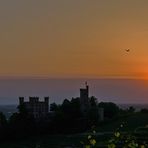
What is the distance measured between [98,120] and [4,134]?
1806cm

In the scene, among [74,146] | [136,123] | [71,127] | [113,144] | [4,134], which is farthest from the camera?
[136,123]

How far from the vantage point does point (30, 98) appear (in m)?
100

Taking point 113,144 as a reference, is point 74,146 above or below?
below

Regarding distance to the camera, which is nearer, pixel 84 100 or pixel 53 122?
pixel 53 122

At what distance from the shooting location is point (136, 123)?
3374 inches

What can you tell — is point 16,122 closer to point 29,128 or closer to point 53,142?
point 29,128

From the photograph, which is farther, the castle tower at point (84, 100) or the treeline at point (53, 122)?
the castle tower at point (84, 100)

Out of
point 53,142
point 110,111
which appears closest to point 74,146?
point 53,142

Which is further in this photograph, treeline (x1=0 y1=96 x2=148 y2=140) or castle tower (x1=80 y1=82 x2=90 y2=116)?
castle tower (x1=80 y1=82 x2=90 y2=116)

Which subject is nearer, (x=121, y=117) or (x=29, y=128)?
(x=29, y=128)

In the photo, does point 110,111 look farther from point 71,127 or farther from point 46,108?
point 71,127

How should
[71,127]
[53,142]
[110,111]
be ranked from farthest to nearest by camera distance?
[110,111]
[71,127]
[53,142]

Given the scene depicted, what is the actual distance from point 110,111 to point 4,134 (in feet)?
81.1

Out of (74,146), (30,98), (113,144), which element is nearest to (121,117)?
(30,98)
